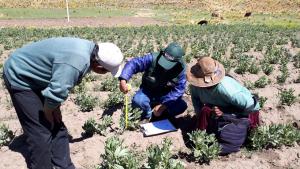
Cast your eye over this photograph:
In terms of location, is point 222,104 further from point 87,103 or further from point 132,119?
point 87,103

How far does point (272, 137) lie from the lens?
20.5ft

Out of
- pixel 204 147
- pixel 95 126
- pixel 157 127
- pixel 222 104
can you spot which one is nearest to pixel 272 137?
pixel 222 104

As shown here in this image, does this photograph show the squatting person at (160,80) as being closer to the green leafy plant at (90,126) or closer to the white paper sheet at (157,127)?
the white paper sheet at (157,127)

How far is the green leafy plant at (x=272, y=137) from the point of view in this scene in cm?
622

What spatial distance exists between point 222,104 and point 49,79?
2638mm

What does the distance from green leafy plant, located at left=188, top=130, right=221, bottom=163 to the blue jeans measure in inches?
44.0

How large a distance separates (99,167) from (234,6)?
56308 mm

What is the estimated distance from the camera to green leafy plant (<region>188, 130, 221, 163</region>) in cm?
569

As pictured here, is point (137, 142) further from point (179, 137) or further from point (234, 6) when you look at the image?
point (234, 6)

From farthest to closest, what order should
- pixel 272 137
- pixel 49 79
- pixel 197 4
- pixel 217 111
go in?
pixel 197 4 < pixel 272 137 < pixel 217 111 < pixel 49 79

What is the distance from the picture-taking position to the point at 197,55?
46.0ft

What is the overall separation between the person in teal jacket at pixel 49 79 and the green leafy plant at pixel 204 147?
68.8 inches

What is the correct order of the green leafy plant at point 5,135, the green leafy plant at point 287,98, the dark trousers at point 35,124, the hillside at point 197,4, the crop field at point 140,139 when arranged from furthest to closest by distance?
the hillside at point 197,4 → the green leafy plant at point 287,98 → the green leafy plant at point 5,135 → the crop field at point 140,139 → the dark trousers at point 35,124

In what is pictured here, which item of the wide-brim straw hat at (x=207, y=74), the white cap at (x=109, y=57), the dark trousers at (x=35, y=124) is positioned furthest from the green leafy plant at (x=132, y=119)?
the white cap at (x=109, y=57)
